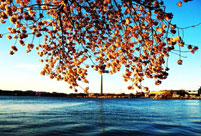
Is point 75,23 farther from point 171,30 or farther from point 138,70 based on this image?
point 171,30

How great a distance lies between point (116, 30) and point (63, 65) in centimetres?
311

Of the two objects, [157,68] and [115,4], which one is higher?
[115,4]

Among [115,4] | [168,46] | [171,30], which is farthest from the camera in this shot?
[115,4]

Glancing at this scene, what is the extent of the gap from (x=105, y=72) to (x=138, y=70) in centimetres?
141

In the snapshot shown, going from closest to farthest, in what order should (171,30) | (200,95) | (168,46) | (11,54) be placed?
(171,30) → (168,46) → (11,54) → (200,95)

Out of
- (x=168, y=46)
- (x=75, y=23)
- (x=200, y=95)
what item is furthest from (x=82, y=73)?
(x=200, y=95)

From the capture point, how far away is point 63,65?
346 inches

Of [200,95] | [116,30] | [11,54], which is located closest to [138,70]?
[116,30]

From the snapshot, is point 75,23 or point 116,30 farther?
point 75,23

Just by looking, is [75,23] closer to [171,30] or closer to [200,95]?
[171,30]

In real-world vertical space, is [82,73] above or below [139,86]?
above

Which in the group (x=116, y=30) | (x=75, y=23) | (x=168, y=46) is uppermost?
(x=75, y=23)

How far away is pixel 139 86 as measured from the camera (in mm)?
6766

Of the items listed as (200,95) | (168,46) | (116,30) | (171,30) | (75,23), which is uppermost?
(75,23)
